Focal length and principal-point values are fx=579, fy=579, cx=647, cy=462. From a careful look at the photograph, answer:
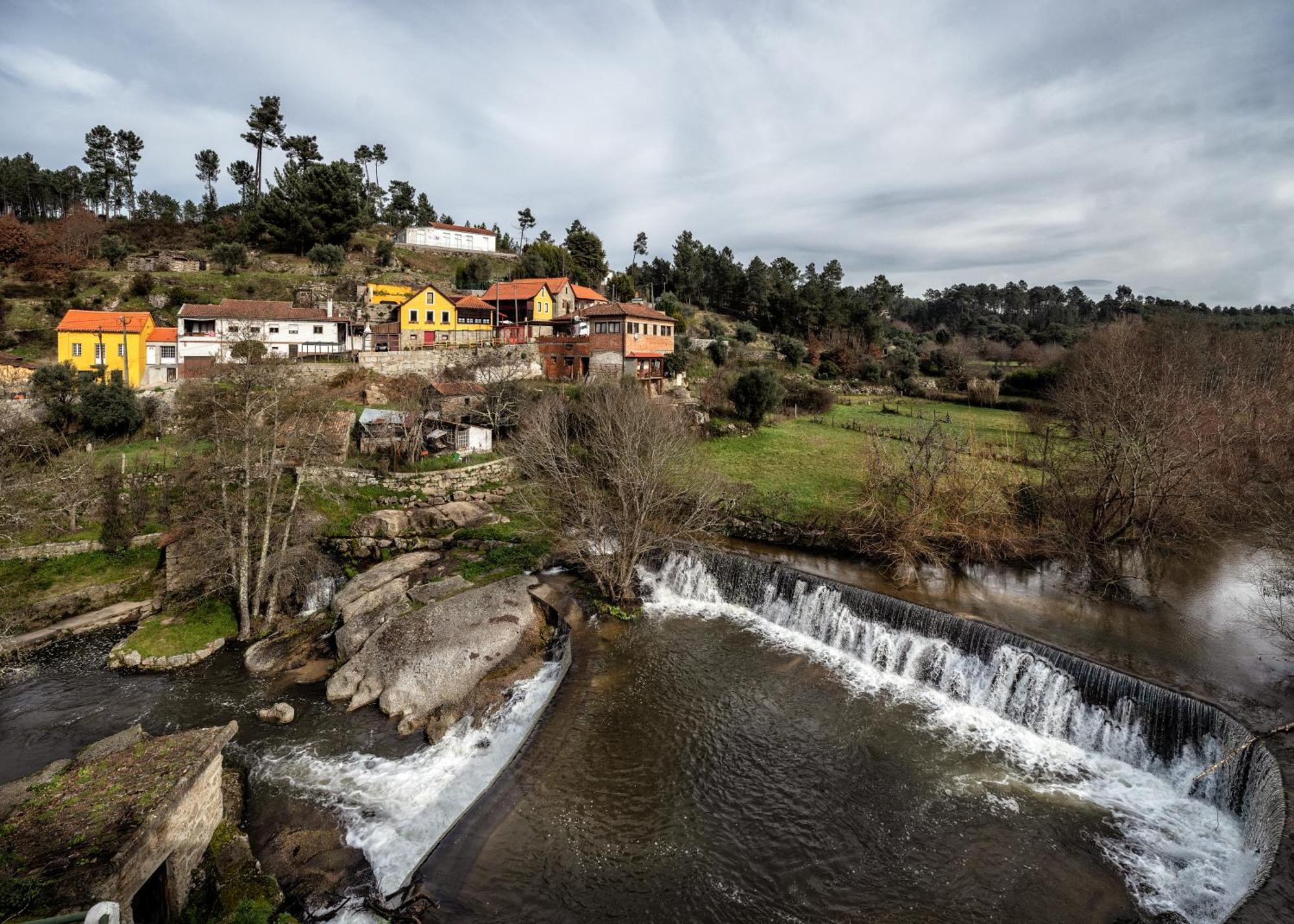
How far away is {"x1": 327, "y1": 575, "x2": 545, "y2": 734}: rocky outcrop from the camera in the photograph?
16016 mm

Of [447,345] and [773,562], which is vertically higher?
[447,345]

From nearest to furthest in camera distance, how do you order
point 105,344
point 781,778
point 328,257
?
point 781,778 → point 105,344 → point 328,257

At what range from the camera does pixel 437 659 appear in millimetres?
16750

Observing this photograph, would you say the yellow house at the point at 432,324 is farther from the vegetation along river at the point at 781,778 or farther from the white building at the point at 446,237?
the vegetation along river at the point at 781,778

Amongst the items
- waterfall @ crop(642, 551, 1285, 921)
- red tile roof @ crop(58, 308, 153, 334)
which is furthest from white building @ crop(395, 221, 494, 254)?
waterfall @ crop(642, 551, 1285, 921)

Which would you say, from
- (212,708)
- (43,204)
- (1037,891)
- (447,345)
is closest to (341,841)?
(212,708)

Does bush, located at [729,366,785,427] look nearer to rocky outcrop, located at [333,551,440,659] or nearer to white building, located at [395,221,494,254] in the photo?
rocky outcrop, located at [333,551,440,659]

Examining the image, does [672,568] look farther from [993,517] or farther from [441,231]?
[441,231]

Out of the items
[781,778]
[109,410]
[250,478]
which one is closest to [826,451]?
[781,778]

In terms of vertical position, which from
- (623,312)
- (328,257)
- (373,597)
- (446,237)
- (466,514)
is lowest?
(373,597)

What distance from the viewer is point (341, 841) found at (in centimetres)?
1180

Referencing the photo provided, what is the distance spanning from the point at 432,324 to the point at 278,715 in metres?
45.6

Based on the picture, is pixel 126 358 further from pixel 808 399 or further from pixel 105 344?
pixel 808 399

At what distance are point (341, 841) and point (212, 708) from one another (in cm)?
725
